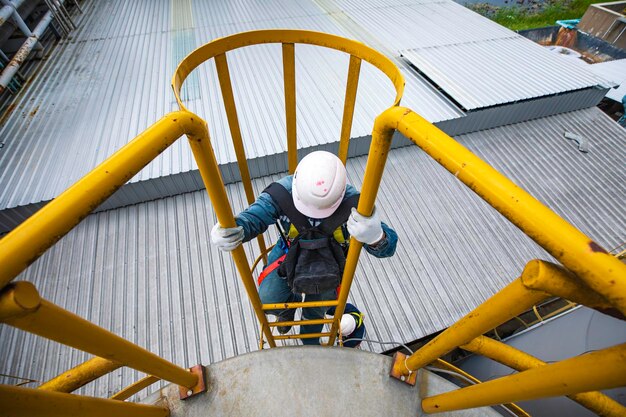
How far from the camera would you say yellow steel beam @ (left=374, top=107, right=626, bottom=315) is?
3.57 feet

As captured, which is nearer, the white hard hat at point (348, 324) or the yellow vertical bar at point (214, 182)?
the yellow vertical bar at point (214, 182)

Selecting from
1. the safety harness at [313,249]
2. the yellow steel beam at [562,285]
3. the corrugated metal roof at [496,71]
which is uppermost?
the yellow steel beam at [562,285]

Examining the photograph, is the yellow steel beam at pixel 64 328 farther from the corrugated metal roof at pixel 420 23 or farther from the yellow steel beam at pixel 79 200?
the corrugated metal roof at pixel 420 23

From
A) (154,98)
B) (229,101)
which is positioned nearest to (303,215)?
(229,101)

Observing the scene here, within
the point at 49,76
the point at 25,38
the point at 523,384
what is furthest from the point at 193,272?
the point at 25,38

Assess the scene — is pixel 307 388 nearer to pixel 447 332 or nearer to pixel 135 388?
pixel 447 332

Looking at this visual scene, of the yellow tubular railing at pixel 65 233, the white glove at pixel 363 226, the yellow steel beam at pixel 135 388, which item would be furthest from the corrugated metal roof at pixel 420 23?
the yellow steel beam at pixel 135 388

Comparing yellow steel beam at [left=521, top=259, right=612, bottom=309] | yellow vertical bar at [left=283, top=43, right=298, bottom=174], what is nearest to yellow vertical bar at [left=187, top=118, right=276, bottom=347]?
yellow vertical bar at [left=283, top=43, right=298, bottom=174]

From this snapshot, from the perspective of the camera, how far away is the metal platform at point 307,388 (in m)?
2.74

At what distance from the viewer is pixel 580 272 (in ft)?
3.76

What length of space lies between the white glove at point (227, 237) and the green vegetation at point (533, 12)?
104ft

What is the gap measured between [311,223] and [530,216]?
2.14 m

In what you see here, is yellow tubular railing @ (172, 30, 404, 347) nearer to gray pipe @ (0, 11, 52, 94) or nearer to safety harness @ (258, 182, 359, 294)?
safety harness @ (258, 182, 359, 294)

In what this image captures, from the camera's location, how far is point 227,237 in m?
2.63
